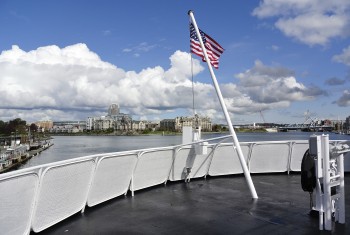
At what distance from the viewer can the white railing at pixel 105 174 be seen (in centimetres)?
427

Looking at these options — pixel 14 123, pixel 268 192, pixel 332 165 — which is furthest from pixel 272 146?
pixel 14 123

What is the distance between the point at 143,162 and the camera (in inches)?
304

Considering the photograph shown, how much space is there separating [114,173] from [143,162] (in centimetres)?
111

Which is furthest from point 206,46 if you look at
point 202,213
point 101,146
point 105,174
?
point 101,146

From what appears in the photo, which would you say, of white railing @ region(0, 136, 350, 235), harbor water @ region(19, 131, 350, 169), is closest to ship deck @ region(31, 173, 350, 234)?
white railing @ region(0, 136, 350, 235)

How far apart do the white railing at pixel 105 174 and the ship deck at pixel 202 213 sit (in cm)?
24

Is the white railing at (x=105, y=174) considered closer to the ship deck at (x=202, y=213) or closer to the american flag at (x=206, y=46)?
the ship deck at (x=202, y=213)

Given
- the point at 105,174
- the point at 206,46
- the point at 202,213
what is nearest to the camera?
the point at 202,213

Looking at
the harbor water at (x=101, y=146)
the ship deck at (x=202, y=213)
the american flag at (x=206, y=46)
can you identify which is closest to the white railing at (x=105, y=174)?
the ship deck at (x=202, y=213)

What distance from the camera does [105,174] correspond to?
21.2ft

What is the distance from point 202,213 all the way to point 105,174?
205 cm

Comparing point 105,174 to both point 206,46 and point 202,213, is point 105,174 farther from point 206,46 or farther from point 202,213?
point 206,46

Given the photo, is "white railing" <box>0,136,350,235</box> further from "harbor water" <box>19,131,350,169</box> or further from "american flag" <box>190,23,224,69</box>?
"harbor water" <box>19,131,350,169</box>

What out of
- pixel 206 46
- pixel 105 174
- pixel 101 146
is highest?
pixel 206 46
